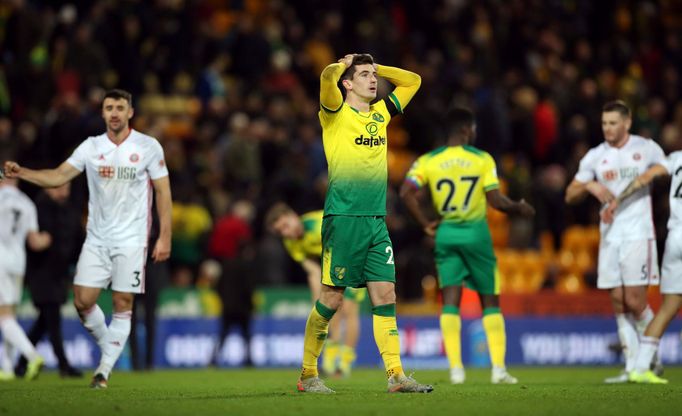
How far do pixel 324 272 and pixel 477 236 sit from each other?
340 centimetres

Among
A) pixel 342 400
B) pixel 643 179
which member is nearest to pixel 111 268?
pixel 342 400

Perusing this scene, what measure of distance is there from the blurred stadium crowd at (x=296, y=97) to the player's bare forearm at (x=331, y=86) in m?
8.74

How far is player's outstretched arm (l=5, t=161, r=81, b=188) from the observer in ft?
39.5

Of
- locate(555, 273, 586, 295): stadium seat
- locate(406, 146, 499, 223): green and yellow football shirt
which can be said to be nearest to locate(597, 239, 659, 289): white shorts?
locate(406, 146, 499, 223): green and yellow football shirt

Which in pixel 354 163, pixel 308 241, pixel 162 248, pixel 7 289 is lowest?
pixel 7 289

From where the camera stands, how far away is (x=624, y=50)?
103 feet

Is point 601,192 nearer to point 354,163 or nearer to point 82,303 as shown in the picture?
point 354,163

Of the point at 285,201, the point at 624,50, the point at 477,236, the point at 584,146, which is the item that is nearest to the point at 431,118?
the point at 584,146

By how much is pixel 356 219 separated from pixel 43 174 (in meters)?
3.45

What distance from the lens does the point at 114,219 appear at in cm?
1236

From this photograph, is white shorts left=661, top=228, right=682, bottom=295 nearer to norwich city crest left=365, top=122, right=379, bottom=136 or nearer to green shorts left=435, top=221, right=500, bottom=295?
green shorts left=435, top=221, right=500, bottom=295

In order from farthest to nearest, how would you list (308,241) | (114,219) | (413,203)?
(308,241), (413,203), (114,219)

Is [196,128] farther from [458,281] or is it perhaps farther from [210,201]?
[458,281]

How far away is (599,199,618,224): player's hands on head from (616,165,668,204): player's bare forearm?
12 centimetres
